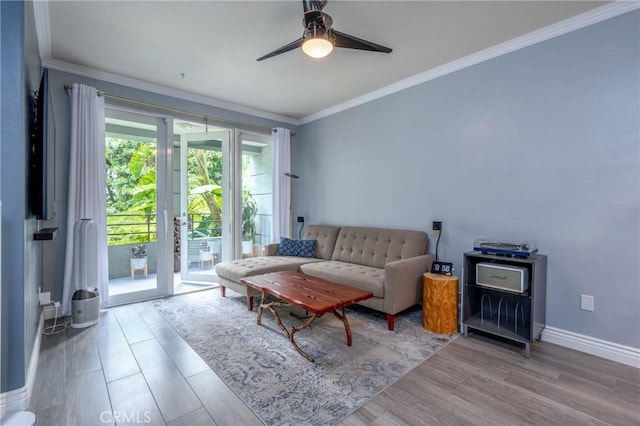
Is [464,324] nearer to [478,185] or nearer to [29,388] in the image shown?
[478,185]

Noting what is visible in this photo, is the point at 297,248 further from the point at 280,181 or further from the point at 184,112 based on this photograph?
Answer: the point at 184,112

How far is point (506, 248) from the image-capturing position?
2.50 metres

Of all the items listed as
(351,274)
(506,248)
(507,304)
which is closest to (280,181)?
(351,274)

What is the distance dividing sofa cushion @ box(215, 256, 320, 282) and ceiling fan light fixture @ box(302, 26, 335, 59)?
7.59 ft

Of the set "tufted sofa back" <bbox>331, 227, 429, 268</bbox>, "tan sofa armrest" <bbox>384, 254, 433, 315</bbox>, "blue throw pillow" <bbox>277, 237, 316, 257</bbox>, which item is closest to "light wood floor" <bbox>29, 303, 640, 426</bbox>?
"tan sofa armrest" <bbox>384, 254, 433, 315</bbox>

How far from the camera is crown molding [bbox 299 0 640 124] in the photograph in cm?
224

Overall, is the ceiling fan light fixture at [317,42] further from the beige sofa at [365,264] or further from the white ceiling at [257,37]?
the beige sofa at [365,264]

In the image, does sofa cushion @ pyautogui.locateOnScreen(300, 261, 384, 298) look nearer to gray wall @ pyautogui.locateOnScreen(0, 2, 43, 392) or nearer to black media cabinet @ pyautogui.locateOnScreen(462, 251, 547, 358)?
black media cabinet @ pyautogui.locateOnScreen(462, 251, 547, 358)

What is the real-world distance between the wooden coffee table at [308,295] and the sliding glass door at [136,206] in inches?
61.1

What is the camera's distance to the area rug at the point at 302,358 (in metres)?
1.75

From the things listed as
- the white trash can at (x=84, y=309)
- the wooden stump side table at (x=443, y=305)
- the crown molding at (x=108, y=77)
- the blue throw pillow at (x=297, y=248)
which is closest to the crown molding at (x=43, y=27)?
the crown molding at (x=108, y=77)

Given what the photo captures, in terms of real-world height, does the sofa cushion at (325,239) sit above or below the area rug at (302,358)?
above

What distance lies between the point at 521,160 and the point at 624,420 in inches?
77.2

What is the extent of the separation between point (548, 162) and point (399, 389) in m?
2.25
